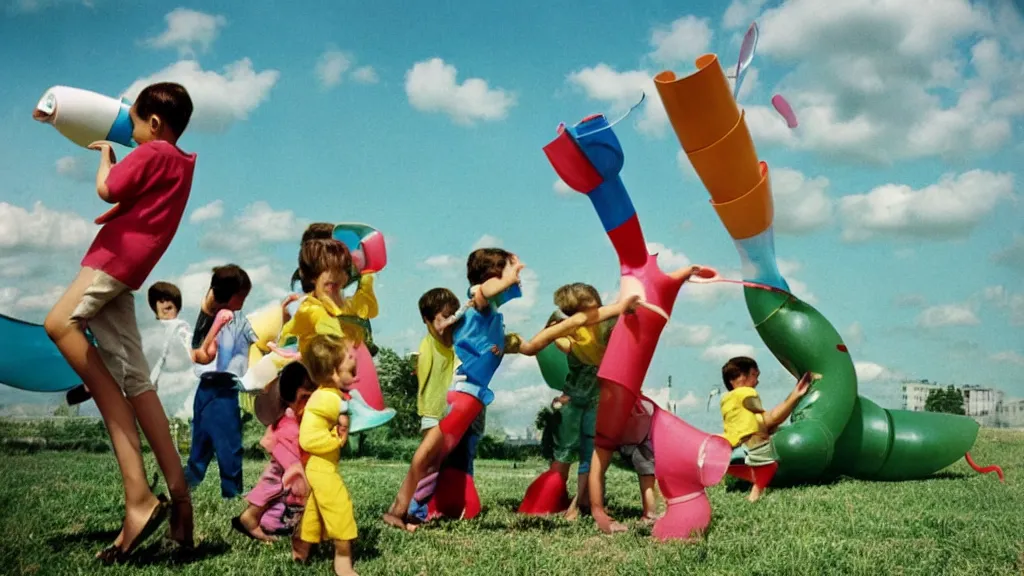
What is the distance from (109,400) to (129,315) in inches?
15.5

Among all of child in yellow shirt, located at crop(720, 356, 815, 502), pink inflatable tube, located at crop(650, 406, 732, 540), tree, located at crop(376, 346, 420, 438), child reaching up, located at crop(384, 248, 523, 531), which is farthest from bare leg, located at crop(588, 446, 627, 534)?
tree, located at crop(376, 346, 420, 438)

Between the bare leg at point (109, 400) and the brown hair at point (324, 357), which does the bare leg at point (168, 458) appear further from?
the brown hair at point (324, 357)

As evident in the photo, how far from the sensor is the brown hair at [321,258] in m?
5.30

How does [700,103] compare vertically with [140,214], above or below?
above

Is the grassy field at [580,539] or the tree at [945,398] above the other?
the tree at [945,398]

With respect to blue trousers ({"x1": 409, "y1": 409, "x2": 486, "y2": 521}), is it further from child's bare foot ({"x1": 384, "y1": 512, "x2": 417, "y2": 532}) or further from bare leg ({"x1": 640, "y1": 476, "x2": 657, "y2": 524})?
bare leg ({"x1": 640, "y1": 476, "x2": 657, "y2": 524})

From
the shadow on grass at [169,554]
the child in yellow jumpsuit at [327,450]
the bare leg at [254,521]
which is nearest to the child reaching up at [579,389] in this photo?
the child in yellow jumpsuit at [327,450]

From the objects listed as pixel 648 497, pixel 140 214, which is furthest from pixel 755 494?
pixel 140 214

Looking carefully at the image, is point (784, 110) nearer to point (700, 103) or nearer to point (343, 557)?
point (700, 103)

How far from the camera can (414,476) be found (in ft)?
17.7

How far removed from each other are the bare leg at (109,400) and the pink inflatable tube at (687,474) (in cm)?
264

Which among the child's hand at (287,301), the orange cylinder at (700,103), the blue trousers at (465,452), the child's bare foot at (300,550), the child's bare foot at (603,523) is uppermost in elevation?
the orange cylinder at (700,103)

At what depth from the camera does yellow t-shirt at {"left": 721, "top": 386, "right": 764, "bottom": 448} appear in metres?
7.49

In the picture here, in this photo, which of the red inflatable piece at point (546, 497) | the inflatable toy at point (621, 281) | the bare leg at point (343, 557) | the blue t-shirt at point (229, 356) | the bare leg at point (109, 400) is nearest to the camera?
the bare leg at point (109, 400)
